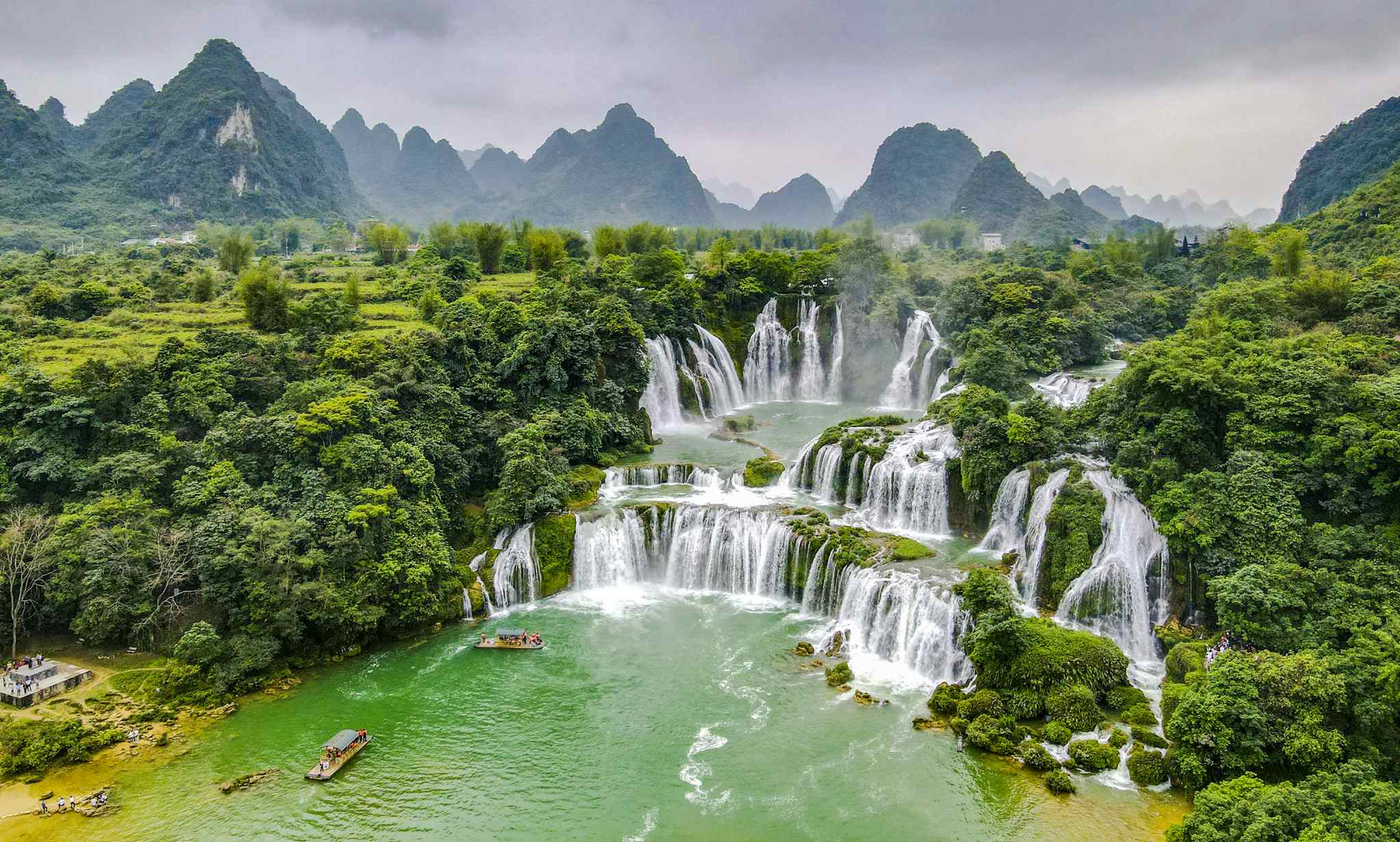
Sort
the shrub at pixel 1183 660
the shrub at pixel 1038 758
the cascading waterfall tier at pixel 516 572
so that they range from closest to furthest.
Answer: the shrub at pixel 1038 758 < the shrub at pixel 1183 660 < the cascading waterfall tier at pixel 516 572

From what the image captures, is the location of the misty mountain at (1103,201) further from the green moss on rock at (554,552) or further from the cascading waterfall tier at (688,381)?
the green moss on rock at (554,552)

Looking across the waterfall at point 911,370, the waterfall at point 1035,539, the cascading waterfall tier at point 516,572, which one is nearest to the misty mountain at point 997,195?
the waterfall at point 911,370

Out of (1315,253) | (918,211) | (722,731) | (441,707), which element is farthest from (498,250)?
(918,211)

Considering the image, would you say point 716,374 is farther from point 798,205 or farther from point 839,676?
point 798,205

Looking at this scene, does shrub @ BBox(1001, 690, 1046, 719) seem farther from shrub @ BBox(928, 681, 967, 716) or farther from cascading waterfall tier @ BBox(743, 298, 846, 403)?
cascading waterfall tier @ BBox(743, 298, 846, 403)

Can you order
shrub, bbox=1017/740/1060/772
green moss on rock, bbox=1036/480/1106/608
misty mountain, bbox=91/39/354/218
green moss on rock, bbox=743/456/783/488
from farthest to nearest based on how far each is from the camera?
misty mountain, bbox=91/39/354/218
green moss on rock, bbox=743/456/783/488
green moss on rock, bbox=1036/480/1106/608
shrub, bbox=1017/740/1060/772

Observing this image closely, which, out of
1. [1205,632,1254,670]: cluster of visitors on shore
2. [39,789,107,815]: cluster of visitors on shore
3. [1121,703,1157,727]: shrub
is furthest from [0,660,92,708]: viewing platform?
[1205,632,1254,670]: cluster of visitors on shore
